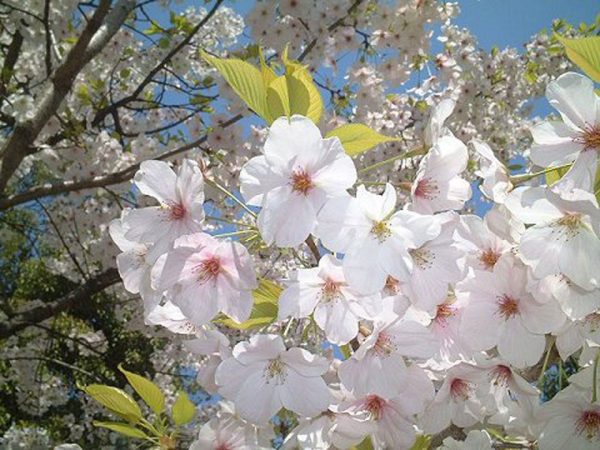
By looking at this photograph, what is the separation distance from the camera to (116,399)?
1.36 meters

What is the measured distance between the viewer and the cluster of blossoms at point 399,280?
3.11 feet

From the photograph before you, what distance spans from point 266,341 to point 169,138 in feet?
17.8

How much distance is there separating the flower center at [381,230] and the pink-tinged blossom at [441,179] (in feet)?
0.41

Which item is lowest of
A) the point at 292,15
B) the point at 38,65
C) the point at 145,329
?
the point at 145,329

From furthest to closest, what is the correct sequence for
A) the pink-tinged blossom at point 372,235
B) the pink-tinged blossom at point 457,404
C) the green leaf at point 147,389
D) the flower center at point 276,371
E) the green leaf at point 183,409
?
the green leaf at point 183,409, the green leaf at point 147,389, the pink-tinged blossom at point 457,404, the flower center at point 276,371, the pink-tinged blossom at point 372,235

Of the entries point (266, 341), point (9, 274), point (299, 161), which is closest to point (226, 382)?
point (266, 341)

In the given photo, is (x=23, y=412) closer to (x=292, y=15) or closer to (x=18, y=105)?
(x=18, y=105)

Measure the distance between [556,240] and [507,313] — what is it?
19cm

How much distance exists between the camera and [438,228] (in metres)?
0.92

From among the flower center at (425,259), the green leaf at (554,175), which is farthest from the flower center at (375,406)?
the green leaf at (554,175)

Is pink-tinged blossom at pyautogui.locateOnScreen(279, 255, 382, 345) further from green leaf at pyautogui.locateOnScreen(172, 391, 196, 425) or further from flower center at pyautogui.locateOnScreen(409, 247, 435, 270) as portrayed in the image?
green leaf at pyautogui.locateOnScreen(172, 391, 196, 425)

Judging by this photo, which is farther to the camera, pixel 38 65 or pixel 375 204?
pixel 38 65

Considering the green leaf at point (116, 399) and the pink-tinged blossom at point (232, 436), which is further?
the pink-tinged blossom at point (232, 436)

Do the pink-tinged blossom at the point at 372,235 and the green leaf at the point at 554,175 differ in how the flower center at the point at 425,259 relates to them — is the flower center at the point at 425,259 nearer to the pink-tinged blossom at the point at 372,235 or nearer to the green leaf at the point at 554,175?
the pink-tinged blossom at the point at 372,235
